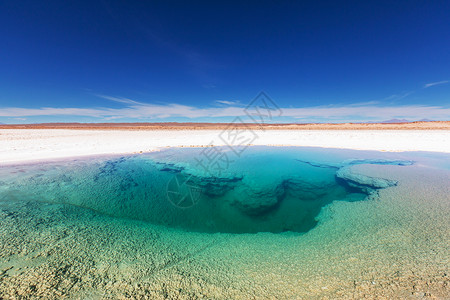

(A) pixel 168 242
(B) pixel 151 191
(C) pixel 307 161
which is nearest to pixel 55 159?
(B) pixel 151 191

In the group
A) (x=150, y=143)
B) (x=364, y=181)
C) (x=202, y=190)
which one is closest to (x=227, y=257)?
(x=202, y=190)

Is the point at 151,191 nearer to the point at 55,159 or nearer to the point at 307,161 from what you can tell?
the point at 55,159

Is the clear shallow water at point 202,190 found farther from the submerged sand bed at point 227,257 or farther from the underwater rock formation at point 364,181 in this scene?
the submerged sand bed at point 227,257

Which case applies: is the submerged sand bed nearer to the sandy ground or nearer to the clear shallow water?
the clear shallow water

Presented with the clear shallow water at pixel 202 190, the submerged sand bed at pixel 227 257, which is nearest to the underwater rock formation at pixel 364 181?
the clear shallow water at pixel 202 190

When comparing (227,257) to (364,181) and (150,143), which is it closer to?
(364,181)

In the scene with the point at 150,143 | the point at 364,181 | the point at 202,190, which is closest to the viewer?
the point at 364,181
